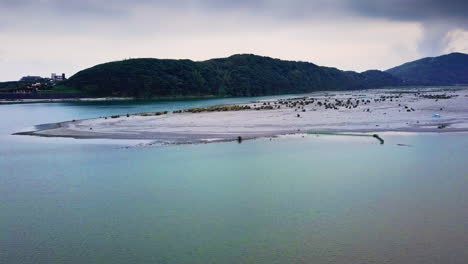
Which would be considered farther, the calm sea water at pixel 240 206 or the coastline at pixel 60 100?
the coastline at pixel 60 100

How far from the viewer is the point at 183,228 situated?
660 inches

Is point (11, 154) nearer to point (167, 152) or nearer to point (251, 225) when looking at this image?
point (167, 152)

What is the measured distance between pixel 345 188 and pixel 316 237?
716 centimetres

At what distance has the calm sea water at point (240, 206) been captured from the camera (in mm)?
14492

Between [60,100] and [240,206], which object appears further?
[60,100]

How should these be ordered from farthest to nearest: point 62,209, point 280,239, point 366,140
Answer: point 366,140 → point 62,209 → point 280,239

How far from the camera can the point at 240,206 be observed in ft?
63.4

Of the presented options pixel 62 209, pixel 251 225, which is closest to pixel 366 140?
pixel 251 225

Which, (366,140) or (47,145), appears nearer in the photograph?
(366,140)

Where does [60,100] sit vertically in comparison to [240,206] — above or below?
above

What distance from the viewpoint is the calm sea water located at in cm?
1449

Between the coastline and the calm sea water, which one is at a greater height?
the coastline

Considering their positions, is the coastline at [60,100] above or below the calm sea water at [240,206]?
above

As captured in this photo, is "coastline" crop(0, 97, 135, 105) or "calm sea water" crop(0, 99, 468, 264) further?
"coastline" crop(0, 97, 135, 105)
